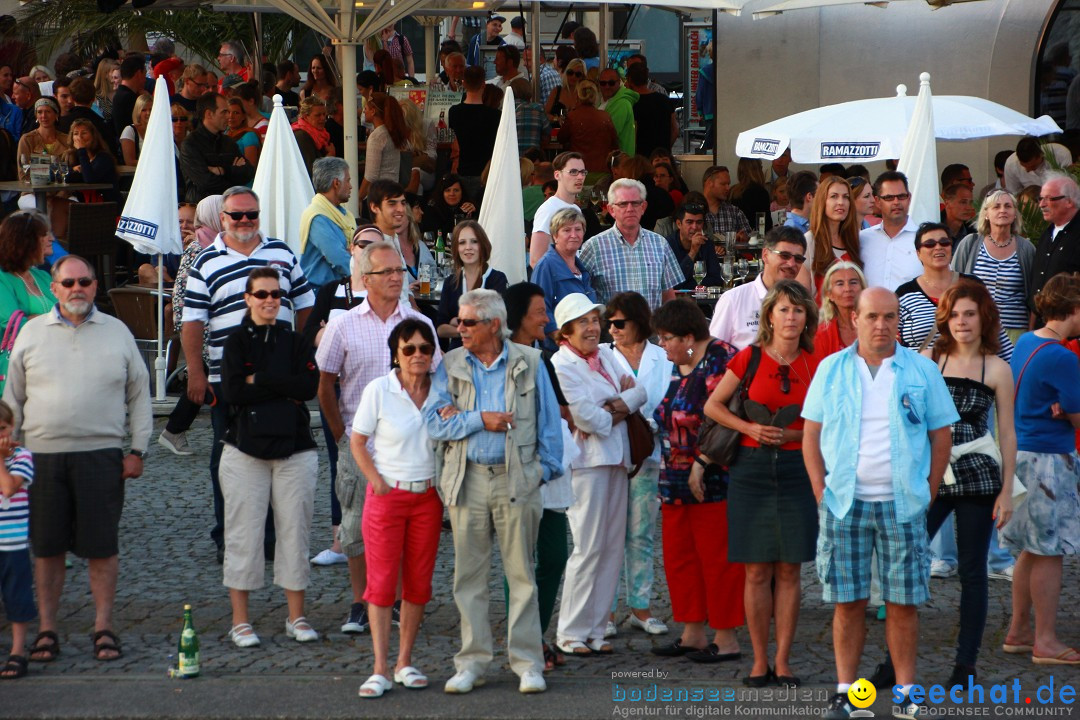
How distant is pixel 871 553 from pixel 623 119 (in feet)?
36.7

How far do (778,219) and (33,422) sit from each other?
9.07 meters

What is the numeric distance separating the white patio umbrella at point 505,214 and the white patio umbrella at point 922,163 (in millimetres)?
2621

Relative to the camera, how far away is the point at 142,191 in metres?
11.1

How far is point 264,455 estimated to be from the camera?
22.1ft

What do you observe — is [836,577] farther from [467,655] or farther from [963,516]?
[467,655]

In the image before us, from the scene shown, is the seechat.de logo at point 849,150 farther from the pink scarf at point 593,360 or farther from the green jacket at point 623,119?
the pink scarf at point 593,360

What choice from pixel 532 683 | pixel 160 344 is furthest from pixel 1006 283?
pixel 160 344

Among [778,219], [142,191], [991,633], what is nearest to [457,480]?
[991,633]

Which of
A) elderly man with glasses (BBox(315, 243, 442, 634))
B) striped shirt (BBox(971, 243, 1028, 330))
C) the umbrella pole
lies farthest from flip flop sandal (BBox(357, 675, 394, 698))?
the umbrella pole

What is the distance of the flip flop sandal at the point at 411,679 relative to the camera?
619 centimetres

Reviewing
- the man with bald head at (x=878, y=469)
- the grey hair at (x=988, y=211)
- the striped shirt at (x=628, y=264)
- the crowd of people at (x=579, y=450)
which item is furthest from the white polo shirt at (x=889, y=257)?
the man with bald head at (x=878, y=469)

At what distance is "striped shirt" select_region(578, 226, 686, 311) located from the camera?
880 cm

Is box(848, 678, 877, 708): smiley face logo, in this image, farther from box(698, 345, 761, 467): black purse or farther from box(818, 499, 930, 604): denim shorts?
box(698, 345, 761, 467): black purse

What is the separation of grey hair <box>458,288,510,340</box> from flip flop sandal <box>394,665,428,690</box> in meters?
1.46
